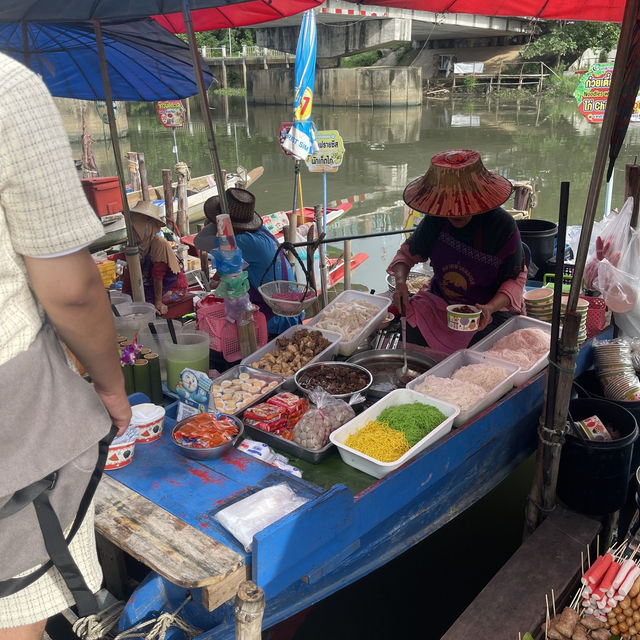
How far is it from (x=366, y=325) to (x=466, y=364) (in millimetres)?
665

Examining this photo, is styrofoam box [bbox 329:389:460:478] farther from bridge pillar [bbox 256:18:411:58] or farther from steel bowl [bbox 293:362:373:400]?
bridge pillar [bbox 256:18:411:58]

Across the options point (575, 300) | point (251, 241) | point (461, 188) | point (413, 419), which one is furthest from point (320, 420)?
point (251, 241)

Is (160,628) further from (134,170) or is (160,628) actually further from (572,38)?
(572,38)

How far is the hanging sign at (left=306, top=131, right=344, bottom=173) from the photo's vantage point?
7.27 meters

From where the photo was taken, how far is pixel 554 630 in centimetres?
235

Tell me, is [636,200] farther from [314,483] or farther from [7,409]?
[7,409]

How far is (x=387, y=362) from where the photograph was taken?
3432 mm

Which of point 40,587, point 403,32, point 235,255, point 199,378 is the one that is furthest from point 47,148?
point 403,32

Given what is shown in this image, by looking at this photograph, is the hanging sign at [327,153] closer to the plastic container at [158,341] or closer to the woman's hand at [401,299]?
the woman's hand at [401,299]

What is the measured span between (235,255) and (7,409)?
6.44ft

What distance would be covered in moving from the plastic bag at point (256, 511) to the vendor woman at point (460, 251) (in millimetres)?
1719

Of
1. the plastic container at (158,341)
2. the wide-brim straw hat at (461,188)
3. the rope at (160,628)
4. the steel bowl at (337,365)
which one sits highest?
the wide-brim straw hat at (461,188)

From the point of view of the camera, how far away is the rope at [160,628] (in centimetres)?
205

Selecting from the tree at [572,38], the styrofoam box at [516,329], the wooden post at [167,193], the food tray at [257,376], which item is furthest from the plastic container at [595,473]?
the tree at [572,38]
